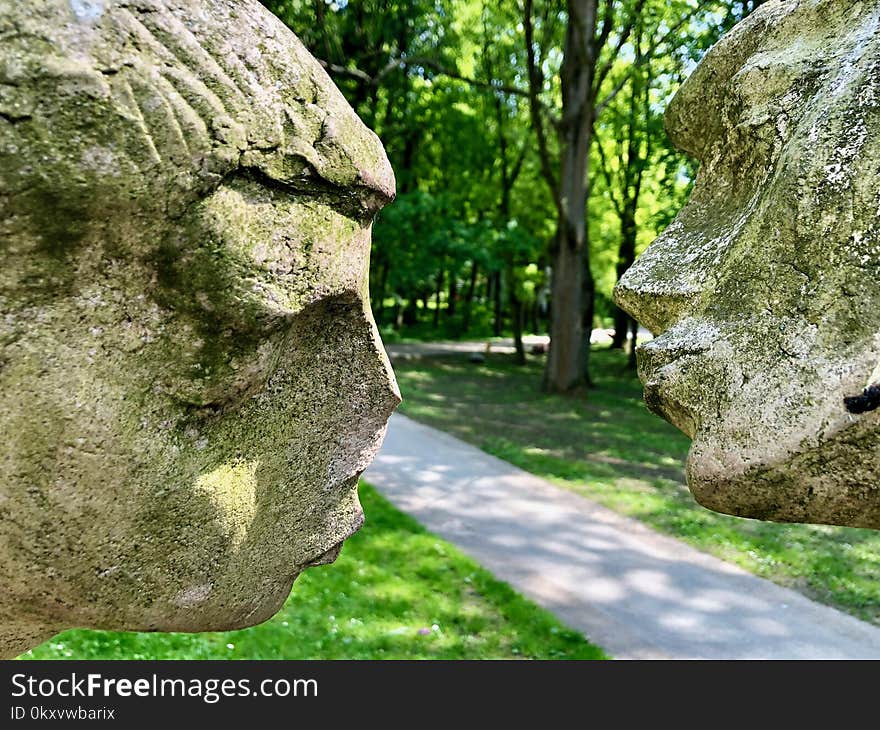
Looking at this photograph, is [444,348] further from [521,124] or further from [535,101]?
[535,101]

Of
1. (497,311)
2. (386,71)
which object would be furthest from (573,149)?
(497,311)

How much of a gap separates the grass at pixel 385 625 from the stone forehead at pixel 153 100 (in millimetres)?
3864

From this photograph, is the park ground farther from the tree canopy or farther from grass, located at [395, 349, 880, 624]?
the tree canopy

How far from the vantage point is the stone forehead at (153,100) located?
1.15m

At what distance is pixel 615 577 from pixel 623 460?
4165 mm

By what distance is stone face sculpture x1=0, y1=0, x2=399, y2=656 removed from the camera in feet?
3.92

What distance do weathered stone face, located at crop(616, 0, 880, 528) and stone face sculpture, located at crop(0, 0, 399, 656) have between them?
60 centimetres

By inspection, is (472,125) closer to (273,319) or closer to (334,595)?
(334,595)

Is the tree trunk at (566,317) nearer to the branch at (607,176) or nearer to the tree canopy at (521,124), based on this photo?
the tree canopy at (521,124)

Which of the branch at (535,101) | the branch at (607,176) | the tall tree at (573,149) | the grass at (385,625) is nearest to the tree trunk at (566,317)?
the tall tree at (573,149)

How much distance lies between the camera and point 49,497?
1307mm

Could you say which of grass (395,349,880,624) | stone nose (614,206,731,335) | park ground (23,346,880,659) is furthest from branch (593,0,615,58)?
stone nose (614,206,731,335)

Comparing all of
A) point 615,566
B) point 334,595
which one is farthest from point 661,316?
point 615,566

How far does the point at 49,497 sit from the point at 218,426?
0.28m
